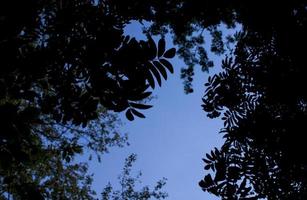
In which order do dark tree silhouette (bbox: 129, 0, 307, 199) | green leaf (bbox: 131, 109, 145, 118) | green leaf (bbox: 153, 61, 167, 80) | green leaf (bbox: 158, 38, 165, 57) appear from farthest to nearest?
1. dark tree silhouette (bbox: 129, 0, 307, 199)
2. green leaf (bbox: 131, 109, 145, 118)
3. green leaf (bbox: 153, 61, 167, 80)
4. green leaf (bbox: 158, 38, 165, 57)

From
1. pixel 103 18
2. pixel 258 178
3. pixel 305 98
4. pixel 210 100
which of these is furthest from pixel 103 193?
pixel 103 18

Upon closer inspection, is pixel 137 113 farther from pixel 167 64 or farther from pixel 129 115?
pixel 167 64

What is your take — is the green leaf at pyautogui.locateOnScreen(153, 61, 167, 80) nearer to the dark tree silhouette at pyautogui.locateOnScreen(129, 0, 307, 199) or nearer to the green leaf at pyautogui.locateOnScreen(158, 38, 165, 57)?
the green leaf at pyautogui.locateOnScreen(158, 38, 165, 57)

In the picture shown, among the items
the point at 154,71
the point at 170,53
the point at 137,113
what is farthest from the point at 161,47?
the point at 137,113

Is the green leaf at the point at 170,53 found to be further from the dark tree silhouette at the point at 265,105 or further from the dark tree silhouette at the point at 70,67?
the dark tree silhouette at the point at 265,105

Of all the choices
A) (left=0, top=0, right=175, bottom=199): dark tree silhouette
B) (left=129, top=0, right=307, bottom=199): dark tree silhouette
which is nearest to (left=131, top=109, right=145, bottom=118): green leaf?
(left=0, top=0, right=175, bottom=199): dark tree silhouette

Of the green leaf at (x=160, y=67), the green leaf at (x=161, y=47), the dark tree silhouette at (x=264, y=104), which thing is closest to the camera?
the green leaf at (x=161, y=47)

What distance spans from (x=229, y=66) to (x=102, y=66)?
5254 millimetres

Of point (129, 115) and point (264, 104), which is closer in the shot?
point (129, 115)

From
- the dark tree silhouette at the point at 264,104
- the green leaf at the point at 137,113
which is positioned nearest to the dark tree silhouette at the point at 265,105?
the dark tree silhouette at the point at 264,104

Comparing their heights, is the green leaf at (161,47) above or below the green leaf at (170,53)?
above

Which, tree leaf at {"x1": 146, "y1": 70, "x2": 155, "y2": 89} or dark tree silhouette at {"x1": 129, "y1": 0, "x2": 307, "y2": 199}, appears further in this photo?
dark tree silhouette at {"x1": 129, "y1": 0, "x2": 307, "y2": 199}

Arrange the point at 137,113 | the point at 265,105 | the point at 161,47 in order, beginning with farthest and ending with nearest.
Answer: the point at 265,105 → the point at 137,113 → the point at 161,47

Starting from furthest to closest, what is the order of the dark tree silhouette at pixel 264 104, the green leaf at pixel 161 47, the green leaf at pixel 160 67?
1. the dark tree silhouette at pixel 264 104
2. the green leaf at pixel 160 67
3. the green leaf at pixel 161 47
